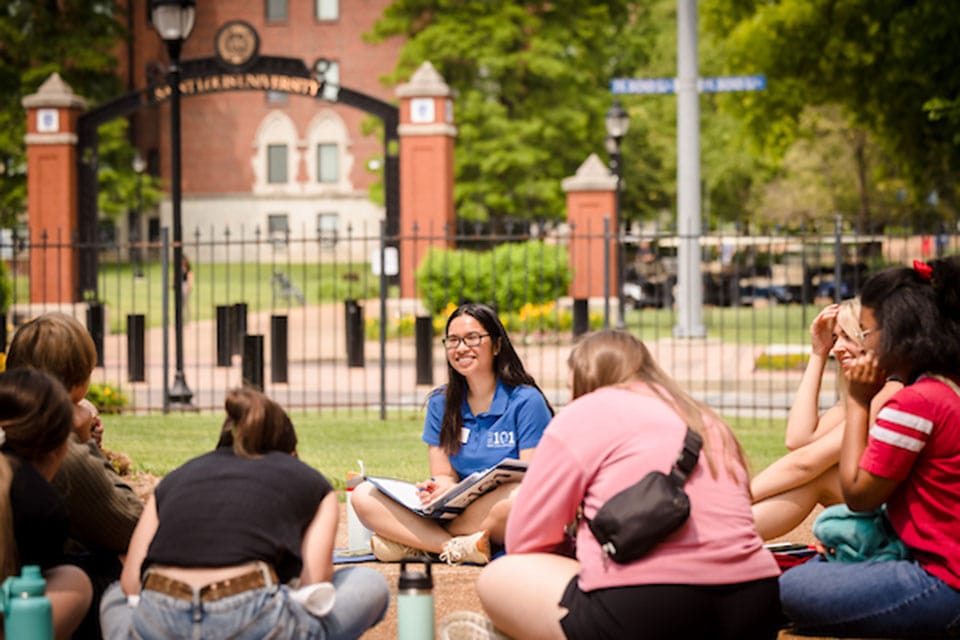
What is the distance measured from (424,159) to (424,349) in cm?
1198

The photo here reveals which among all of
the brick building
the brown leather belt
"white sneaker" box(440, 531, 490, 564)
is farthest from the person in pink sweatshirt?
the brick building

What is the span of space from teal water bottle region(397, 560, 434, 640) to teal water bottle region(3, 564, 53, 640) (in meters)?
1.12

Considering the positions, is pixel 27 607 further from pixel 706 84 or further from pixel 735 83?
pixel 706 84

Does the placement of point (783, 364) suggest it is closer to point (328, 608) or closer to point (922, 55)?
point (922, 55)

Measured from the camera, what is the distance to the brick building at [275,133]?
5347 cm

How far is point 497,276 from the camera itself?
81.0 feet

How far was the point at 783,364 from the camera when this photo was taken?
60.5 ft

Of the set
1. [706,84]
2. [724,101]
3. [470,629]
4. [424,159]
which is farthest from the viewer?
[724,101]

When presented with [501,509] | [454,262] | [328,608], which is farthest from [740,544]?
[454,262]

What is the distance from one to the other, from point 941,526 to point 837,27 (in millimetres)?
25724

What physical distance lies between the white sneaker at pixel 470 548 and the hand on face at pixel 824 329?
5.45 ft

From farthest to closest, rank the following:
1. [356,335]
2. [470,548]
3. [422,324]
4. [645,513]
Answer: [356,335], [422,324], [470,548], [645,513]

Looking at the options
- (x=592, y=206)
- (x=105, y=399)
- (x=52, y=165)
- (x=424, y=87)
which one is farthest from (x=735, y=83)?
(x=52, y=165)

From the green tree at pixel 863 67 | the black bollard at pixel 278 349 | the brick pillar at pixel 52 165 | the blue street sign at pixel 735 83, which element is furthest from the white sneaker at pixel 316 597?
the brick pillar at pixel 52 165
